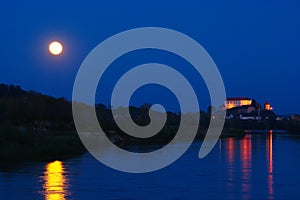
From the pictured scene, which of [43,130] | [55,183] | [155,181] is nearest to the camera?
[55,183]

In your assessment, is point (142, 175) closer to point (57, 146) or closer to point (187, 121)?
point (57, 146)

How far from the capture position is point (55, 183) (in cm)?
2208

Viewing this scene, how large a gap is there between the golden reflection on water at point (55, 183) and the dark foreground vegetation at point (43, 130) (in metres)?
5.17

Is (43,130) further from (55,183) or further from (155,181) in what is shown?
(55,183)

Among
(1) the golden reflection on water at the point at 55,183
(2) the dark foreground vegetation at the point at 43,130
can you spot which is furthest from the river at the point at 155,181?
(2) the dark foreground vegetation at the point at 43,130

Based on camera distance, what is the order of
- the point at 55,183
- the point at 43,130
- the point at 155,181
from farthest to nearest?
1. the point at 43,130
2. the point at 155,181
3. the point at 55,183

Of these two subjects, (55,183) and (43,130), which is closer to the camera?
(55,183)

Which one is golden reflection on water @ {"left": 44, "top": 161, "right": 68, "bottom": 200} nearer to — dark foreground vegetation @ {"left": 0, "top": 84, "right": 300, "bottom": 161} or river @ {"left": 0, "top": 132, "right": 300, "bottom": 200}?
river @ {"left": 0, "top": 132, "right": 300, "bottom": 200}

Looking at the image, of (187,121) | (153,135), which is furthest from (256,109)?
(153,135)

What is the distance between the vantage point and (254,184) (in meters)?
22.1

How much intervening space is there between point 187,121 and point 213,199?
92.8 m

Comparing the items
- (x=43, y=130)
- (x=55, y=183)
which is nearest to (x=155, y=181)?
(x=55, y=183)

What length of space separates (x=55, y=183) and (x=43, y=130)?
34.4 metres

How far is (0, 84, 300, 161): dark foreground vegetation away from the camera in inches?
1385
